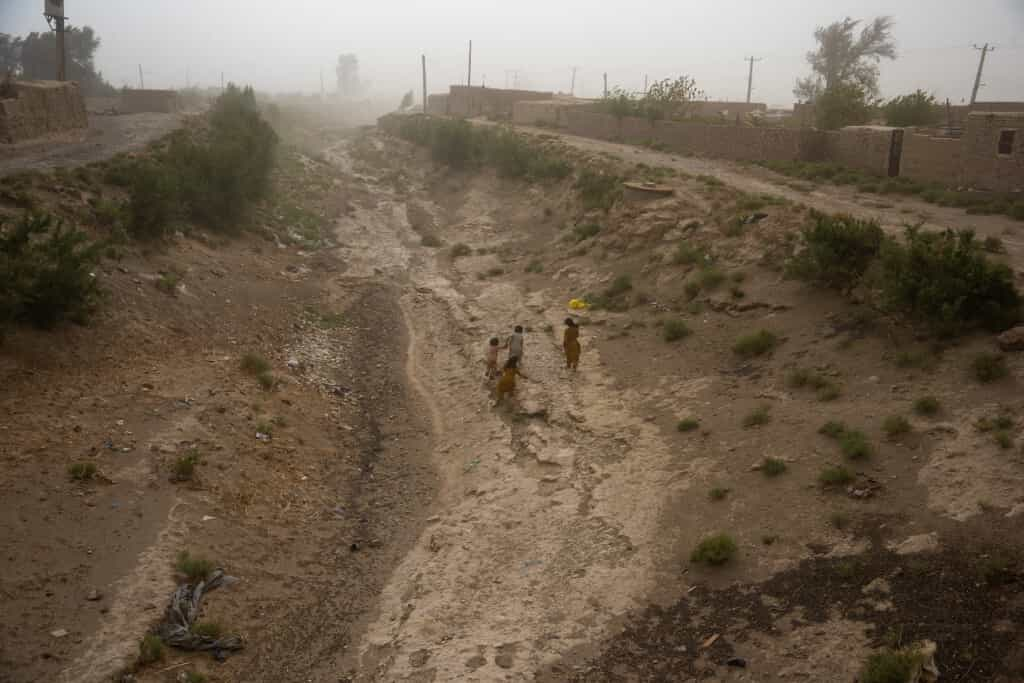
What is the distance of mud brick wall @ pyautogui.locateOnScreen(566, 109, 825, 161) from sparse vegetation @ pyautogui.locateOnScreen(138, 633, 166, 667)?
24464 millimetres

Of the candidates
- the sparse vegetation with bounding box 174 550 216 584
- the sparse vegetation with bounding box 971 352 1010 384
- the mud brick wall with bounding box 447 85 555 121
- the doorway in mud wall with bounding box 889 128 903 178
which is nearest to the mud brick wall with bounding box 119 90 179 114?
the mud brick wall with bounding box 447 85 555 121

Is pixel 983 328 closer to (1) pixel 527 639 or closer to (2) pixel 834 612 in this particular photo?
(2) pixel 834 612

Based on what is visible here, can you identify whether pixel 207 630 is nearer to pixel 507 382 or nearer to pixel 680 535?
pixel 680 535

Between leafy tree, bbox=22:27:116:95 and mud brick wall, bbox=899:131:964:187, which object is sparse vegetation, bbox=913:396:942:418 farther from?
leafy tree, bbox=22:27:116:95

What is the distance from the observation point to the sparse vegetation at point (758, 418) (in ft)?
35.4

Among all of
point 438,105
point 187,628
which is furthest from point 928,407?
point 438,105

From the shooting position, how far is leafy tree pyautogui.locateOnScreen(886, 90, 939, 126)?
29.4m

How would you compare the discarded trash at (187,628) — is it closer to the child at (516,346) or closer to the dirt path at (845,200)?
the child at (516,346)

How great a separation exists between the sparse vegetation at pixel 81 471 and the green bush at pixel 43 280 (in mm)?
3180

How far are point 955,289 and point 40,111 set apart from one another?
97.0 ft

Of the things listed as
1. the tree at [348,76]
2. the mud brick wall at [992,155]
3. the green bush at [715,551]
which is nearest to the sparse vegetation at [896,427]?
the green bush at [715,551]

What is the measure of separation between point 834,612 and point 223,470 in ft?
25.9

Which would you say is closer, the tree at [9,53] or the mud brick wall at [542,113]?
the mud brick wall at [542,113]

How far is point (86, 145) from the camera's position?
86.9 feet
